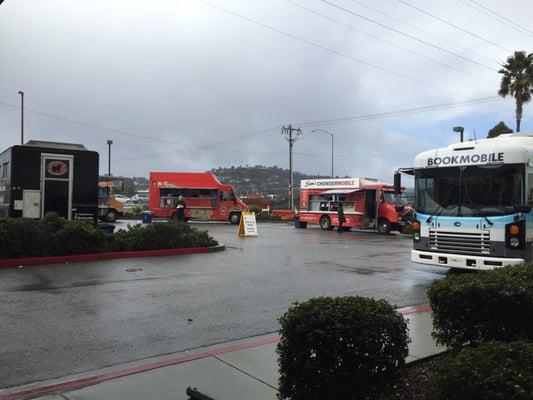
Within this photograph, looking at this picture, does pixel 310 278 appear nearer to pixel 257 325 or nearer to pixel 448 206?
pixel 448 206

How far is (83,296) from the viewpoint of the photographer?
29.3 ft

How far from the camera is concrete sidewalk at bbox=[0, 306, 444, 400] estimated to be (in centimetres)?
463

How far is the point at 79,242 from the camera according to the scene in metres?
13.3

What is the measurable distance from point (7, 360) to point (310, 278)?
6.93m

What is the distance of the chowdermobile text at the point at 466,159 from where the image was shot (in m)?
11.2

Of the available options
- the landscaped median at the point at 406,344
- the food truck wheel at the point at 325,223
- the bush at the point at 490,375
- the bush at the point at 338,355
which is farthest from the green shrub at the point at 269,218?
the bush at the point at 490,375

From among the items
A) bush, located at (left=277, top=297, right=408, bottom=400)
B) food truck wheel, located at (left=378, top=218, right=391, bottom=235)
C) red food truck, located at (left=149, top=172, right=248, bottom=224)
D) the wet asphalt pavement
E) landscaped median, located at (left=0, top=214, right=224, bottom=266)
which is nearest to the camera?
bush, located at (left=277, top=297, right=408, bottom=400)

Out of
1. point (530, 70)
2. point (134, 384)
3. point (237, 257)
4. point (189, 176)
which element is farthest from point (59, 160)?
point (530, 70)

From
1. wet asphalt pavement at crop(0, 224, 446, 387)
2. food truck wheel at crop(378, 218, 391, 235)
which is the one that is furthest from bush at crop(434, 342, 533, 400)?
food truck wheel at crop(378, 218, 391, 235)

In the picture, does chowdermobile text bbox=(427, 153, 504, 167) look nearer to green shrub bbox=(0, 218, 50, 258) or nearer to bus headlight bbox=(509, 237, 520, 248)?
bus headlight bbox=(509, 237, 520, 248)

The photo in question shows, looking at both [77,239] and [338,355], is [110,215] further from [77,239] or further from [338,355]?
[338,355]

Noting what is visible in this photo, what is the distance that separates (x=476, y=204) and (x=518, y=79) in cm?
3244

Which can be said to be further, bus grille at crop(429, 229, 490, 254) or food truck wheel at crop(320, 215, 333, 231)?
food truck wheel at crop(320, 215, 333, 231)

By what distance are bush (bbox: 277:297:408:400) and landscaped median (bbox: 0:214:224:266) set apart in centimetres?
1031
